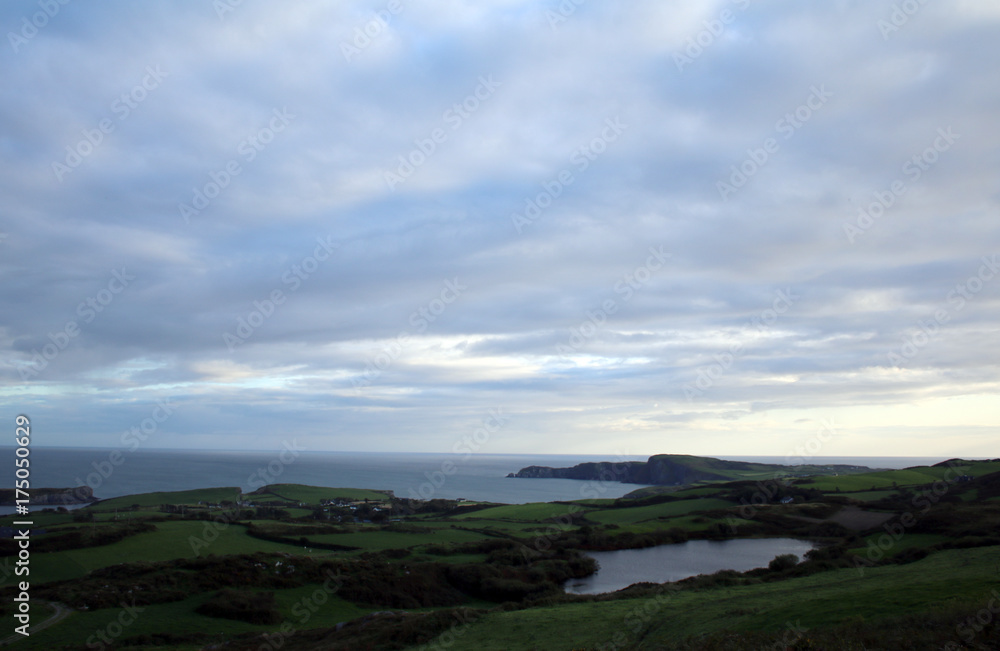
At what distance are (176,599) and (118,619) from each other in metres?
4.04

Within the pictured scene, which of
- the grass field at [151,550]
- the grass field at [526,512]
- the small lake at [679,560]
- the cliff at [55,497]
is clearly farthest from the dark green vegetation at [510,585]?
the cliff at [55,497]

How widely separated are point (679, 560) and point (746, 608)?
38.8m

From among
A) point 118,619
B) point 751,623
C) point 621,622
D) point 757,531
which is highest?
point 751,623

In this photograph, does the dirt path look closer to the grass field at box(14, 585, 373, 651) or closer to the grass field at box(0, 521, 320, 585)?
the grass field at box(14, 585, 373, 651)

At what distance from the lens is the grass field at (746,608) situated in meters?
18.5

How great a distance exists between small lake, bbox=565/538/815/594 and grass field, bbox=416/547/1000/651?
19715 mm

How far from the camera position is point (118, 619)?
3219cm

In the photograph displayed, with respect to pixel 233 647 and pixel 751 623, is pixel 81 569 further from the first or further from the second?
pixel 751 623

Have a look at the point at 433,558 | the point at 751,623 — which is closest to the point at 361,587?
the point at 433,558

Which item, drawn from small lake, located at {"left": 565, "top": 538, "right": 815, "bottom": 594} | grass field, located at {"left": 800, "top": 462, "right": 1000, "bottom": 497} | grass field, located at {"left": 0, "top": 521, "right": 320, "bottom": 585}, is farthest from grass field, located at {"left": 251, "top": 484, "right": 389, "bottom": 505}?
grass field, located at {"left": 800, "top": 462, "right": 1000, "bottom": 497}

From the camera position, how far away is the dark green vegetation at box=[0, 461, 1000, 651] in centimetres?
1895

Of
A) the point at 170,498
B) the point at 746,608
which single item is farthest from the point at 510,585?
the point at 170,498

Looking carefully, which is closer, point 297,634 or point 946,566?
point 946,566

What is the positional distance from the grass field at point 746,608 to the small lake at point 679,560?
19715 millimetres
